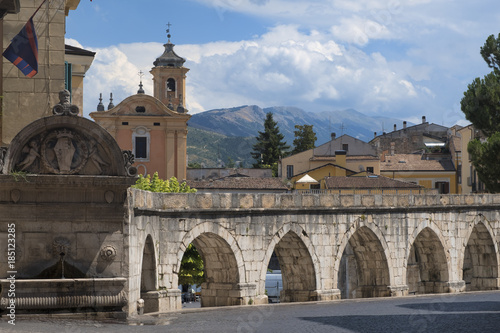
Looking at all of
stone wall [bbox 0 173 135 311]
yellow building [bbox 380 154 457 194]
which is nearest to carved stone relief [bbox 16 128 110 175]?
stone wall [bbox 0 173 135 311]

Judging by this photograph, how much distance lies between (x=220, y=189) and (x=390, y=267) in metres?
38.6

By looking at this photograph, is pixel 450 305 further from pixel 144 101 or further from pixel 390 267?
Result: pixel 144 101

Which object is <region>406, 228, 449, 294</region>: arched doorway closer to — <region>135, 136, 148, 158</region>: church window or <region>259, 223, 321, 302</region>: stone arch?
<region>259, 223, 321, 302</region>: stone arch

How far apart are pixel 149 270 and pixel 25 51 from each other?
713 centimetres

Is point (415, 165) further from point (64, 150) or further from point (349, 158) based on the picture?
point (64, 150)

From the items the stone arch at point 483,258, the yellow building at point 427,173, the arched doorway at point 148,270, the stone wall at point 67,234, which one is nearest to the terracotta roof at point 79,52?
the arched doorway at point 148,270

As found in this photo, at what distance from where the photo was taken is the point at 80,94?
3431 cm

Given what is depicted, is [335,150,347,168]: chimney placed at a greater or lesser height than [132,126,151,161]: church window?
lesser

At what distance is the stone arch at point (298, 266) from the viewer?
107 feet

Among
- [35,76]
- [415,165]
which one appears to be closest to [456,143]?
[415,165]

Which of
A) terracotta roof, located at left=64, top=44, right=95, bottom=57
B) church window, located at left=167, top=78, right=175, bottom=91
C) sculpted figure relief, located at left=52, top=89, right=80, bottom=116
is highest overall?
church window, located at left=167, top=78, right=175, bottom=91

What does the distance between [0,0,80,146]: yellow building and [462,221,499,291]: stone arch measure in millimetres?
22439

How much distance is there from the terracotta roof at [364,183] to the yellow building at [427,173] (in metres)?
13.6

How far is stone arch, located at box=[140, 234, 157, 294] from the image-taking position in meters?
26.8
